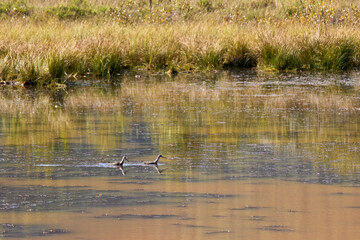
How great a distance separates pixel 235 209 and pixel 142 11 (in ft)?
89.3

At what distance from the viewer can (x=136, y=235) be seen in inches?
178

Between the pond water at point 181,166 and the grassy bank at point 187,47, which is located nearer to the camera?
the pond water at point 181,166

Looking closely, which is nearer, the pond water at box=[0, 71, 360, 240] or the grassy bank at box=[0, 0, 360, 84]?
the pond water at box=[0, 71, 360, 240]

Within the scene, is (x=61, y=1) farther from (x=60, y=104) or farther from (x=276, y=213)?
(x=276, y=213)

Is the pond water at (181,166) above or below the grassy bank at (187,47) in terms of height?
below

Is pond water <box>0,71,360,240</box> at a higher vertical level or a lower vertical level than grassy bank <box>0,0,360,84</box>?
lower

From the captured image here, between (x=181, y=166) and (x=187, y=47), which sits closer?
(x=181, y=166)

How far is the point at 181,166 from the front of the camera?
263 inches

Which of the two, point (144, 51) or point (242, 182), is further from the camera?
point (144, 51)

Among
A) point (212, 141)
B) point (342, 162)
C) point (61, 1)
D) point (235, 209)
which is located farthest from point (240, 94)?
point (61, 1)

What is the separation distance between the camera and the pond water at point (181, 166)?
479 cm

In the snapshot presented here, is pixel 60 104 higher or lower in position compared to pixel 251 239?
higher

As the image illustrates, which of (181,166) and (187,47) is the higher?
(187,47)

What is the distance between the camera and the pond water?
4785 millimetres
